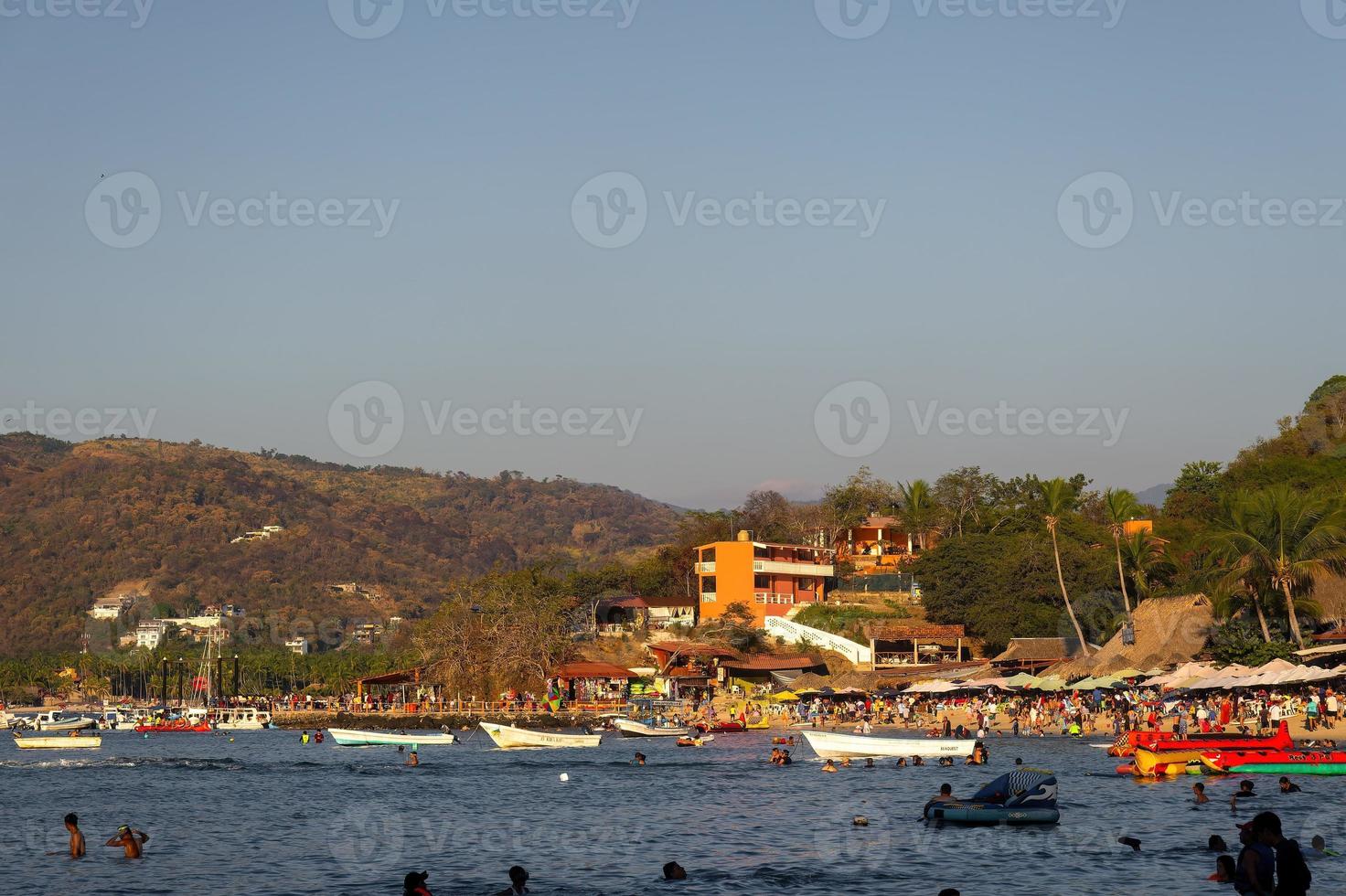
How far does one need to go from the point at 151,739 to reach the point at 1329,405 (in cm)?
7749

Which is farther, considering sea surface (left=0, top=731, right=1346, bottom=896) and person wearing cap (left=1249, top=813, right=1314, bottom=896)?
sea surface (left=0, top=731, right=1346, bottom=896)

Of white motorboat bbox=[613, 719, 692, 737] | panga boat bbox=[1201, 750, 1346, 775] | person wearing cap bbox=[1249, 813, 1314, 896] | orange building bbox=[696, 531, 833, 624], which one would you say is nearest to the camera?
person wearing cap bbox=[1249, 813, 1314, 896]

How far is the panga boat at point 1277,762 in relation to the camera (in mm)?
36656

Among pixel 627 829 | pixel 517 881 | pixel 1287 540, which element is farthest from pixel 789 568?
pixel 517 881

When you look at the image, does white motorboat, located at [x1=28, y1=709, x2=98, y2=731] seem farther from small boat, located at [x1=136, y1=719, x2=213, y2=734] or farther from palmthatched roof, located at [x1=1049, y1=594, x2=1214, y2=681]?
palmthatched roof, located at [x1=1049, y1=594, x2=1214, y2=681]

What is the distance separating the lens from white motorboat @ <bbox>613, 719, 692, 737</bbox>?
6391 cm

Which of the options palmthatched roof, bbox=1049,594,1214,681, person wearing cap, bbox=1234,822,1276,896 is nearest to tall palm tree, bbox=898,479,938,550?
palmthatched roof, bbox=1049,594,1214,681

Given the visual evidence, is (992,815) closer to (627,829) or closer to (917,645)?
(627,829)

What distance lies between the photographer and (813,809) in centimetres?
3578

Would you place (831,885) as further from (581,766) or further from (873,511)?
(873,511)

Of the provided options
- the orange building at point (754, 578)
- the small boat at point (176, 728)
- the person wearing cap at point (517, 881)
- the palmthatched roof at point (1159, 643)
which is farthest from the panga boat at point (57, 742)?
the person wearing cap at point (517, 881)

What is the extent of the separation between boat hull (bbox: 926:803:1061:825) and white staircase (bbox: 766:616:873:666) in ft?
159

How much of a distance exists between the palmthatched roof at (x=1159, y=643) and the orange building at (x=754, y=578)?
1103 inches

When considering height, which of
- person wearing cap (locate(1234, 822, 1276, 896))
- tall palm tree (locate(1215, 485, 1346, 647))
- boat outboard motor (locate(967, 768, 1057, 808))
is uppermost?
tall palm tree (locate(1215, 485, 1346, 647))
